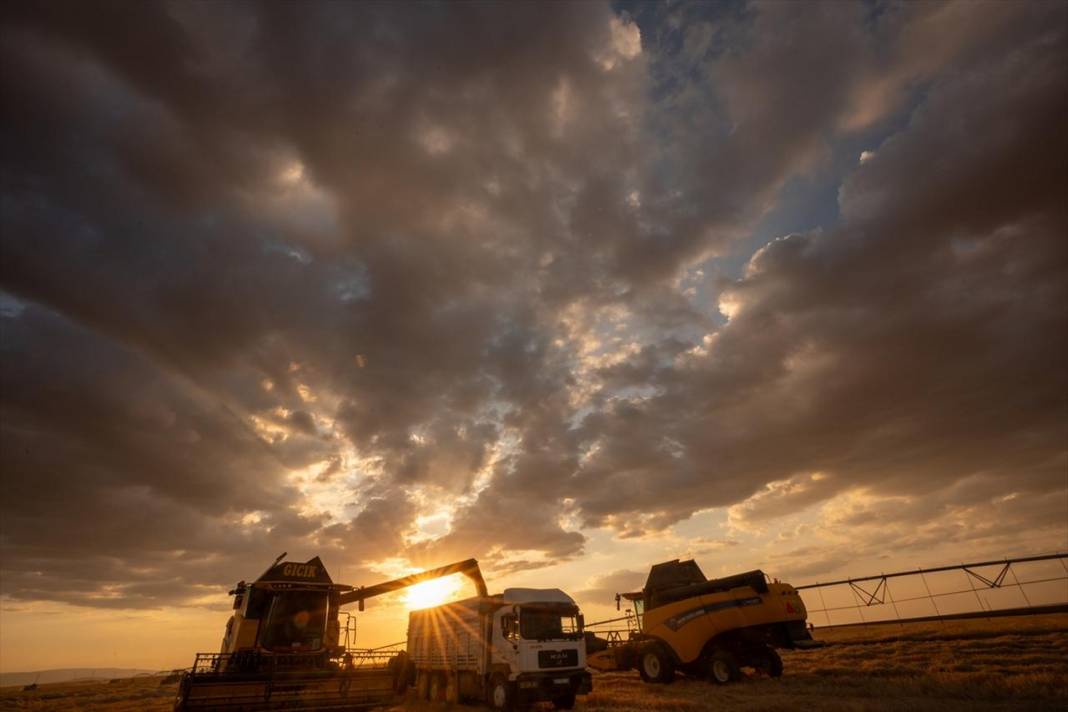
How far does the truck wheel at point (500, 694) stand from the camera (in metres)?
15.9

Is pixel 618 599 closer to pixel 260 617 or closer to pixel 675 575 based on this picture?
pixel 675 575

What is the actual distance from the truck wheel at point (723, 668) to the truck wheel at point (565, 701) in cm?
632

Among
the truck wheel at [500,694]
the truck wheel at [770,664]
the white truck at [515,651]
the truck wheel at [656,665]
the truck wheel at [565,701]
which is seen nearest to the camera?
the truck wheel at [500,694]

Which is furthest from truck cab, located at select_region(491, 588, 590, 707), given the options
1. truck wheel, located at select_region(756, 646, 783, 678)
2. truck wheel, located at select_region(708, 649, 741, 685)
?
truck wheel, located at select_region(756, 646, 783, 678)

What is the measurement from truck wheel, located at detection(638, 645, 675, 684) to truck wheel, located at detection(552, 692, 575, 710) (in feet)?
18.3

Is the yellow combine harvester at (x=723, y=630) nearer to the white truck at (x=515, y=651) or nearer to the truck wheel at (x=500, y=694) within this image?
the white truck at (x=515, y=651)

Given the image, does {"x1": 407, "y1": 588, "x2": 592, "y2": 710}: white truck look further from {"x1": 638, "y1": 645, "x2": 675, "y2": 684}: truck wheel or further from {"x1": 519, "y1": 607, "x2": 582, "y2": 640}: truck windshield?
{"x1": 638, "y1": 645, "x2": 675, "y2": 684}: truck wheel

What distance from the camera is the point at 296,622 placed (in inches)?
695

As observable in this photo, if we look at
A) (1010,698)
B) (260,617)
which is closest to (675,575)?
(1010,698)

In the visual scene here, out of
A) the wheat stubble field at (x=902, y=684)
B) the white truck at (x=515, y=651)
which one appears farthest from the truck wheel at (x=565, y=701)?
the wheat stubble field at (x=902, y=684)

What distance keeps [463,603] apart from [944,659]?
63.6ft

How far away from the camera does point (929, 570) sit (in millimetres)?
30234

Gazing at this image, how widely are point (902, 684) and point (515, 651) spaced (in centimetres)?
1234

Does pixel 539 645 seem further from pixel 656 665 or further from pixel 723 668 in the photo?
pixel 723 668
